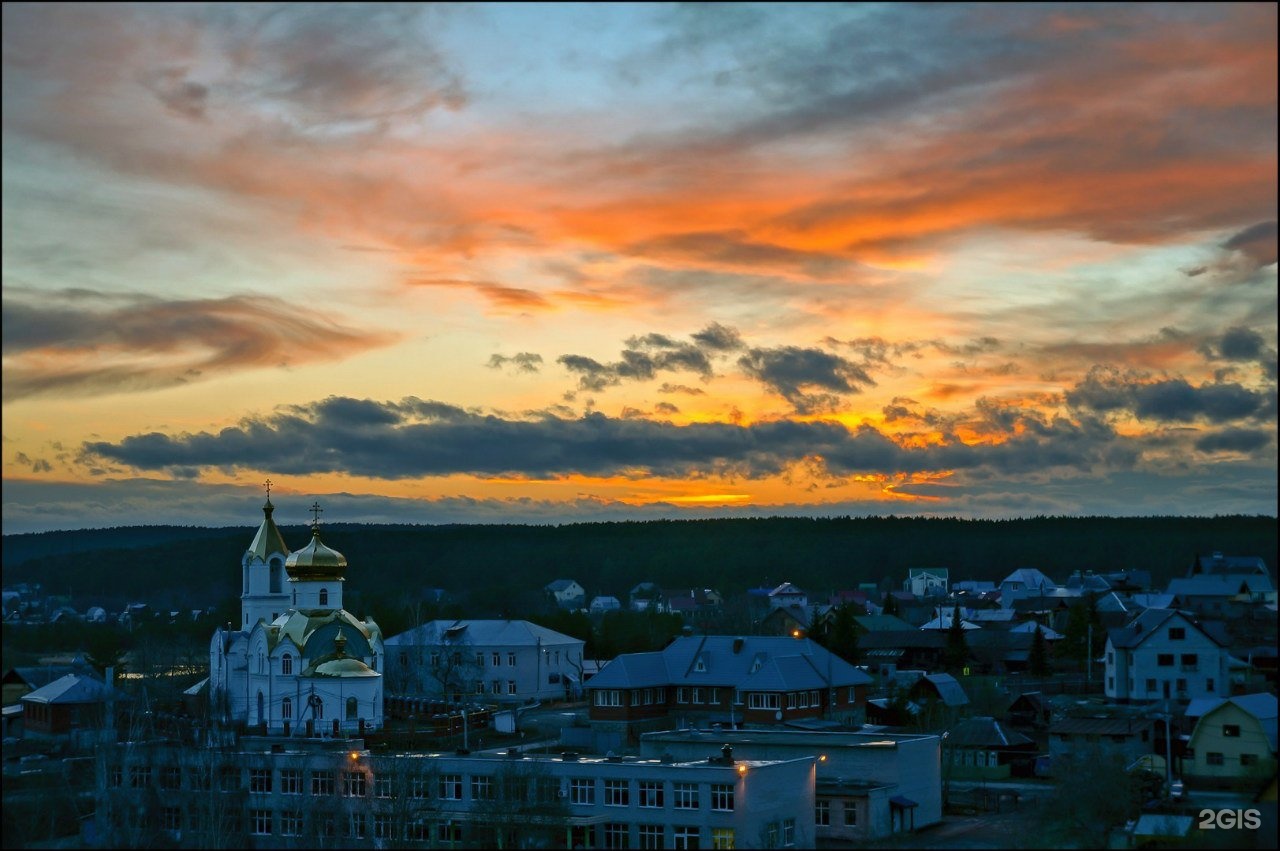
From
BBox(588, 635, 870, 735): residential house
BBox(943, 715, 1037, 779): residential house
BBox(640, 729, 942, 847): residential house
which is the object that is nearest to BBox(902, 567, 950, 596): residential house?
BBox(588, 635, 870, 735): residential house

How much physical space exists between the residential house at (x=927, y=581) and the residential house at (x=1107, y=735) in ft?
298

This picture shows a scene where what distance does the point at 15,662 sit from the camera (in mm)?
74625

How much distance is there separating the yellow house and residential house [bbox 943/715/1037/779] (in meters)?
6.36

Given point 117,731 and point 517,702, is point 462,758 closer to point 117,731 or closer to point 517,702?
point 117,731

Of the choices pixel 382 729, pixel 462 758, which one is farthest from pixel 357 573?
pixel 462 758

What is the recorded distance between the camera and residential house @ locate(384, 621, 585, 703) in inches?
2645

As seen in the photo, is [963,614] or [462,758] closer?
[462,758]

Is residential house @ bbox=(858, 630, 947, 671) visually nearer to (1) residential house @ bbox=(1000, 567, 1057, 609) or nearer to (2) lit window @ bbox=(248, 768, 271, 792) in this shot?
(1) residential house @ bbox=(1000, 567, 1057, 609)

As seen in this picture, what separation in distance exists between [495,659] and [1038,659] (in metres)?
22.4

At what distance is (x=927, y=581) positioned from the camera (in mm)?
144625

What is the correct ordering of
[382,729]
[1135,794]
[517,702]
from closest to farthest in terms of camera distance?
[1135,794]
[382,729]
[517,702]

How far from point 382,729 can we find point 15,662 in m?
26.7

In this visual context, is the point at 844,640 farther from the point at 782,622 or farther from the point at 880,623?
the point at 880,623

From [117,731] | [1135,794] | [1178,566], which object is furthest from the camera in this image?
[1178,566]
